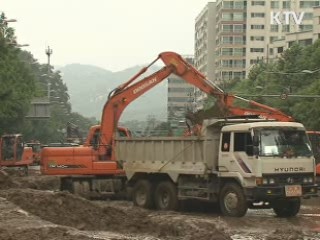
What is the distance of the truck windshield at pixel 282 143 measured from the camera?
59.8ft

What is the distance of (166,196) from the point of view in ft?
69.6

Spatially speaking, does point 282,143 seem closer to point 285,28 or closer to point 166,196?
point 166,196

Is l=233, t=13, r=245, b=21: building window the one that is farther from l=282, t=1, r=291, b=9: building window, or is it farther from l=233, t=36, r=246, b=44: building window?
l=282, t=1, r=291, b=9: building window

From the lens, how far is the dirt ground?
511 inches

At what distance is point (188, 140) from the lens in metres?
20.2

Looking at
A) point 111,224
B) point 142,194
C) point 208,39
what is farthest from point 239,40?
point 111,224

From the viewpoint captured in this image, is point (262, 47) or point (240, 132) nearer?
point (240, 132)

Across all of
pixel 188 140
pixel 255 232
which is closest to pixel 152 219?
pixel 255 232

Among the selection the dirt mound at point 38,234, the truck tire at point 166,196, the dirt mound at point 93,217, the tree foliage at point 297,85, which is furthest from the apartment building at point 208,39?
the dirt mound at point 38,234

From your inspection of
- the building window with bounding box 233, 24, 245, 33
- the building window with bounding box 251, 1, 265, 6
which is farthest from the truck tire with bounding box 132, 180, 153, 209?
the building window with bounding box 251, 1, 265, 6

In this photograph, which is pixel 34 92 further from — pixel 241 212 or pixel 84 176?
pixel 241 212

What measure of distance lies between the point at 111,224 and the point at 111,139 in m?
10.6

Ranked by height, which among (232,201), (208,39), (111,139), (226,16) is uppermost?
(226,16)

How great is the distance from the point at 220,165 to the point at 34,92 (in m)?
46.4
